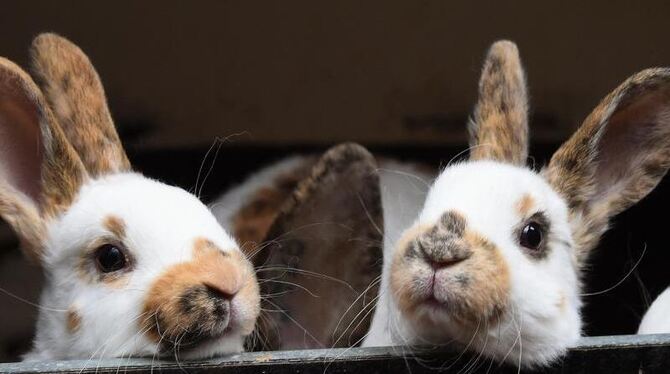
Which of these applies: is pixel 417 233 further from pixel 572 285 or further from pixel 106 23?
pixel 106 23

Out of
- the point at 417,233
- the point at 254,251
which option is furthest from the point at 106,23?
the point at 417,233

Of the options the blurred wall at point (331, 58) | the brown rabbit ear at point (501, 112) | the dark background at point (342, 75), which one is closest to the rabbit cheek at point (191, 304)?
the brown rabbit ear at point (501, 112)

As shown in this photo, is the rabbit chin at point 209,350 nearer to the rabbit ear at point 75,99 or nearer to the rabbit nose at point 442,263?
the rabbit nose at point 442,263

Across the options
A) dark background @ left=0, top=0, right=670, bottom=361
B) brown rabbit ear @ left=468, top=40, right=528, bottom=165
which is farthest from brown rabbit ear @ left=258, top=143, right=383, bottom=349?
dark background @ left=0, top=0, right=670, bottom=361

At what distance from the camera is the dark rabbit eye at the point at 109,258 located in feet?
7.43

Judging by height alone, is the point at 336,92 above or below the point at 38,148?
below

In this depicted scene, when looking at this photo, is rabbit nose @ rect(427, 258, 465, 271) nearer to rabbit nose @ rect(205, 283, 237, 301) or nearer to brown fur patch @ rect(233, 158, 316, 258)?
rabbit nose @ rect(205, 283, 237, 301)

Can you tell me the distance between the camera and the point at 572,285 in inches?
96.7

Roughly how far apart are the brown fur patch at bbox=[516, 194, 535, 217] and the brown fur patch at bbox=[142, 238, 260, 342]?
26.6 inches

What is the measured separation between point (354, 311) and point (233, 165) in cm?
136

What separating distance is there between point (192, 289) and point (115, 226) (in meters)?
0.34

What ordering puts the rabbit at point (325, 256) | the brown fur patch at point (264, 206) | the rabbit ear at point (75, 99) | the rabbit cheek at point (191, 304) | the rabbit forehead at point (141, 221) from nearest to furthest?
1. the rabbit cheek at point (191, 304)
2. the rabbit forehead at point (141, 221)
3. the rabbit ear at point (75, 99)
4. the rabbit at point (325, 256)
5. the brown fur patch at point (264, 206)

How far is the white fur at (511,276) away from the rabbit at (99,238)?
436 mm

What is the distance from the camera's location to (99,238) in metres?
2.31
